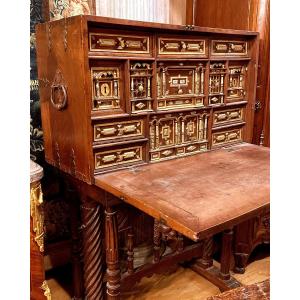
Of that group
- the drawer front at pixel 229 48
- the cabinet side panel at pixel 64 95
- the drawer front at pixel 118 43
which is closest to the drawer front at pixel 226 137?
the drawer front at pixel 229 48

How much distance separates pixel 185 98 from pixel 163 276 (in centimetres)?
120

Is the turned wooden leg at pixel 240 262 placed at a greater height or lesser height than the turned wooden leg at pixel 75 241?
lesser

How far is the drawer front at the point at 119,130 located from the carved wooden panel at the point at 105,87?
76mm

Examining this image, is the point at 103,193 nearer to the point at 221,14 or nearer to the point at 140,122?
the point at 140,122

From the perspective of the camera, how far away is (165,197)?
3.96 ft

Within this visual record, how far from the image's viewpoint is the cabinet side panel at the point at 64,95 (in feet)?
4.57

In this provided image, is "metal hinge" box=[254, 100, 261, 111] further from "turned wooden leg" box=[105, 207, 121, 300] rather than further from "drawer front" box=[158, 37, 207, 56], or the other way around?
"turned wooden leg" box=[105, 207, 121, 300]

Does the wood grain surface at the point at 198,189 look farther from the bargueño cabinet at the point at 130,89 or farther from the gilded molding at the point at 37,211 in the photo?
the gilded molding at the point at 37,211

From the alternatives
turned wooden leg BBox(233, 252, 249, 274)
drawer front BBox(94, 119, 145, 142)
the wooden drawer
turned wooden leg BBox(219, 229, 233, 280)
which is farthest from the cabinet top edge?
turned wooden leg BBox(233, 252, 249, 274)

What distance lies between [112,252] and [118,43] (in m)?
0.89

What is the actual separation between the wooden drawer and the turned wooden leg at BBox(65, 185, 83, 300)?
13.3 inches

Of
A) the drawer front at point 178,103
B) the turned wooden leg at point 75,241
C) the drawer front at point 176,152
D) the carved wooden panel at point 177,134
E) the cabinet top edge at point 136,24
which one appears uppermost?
the cabinet top edge at point 136,24

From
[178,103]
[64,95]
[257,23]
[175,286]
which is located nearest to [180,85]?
[178,103]

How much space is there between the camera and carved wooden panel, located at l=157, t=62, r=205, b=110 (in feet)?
5.33
